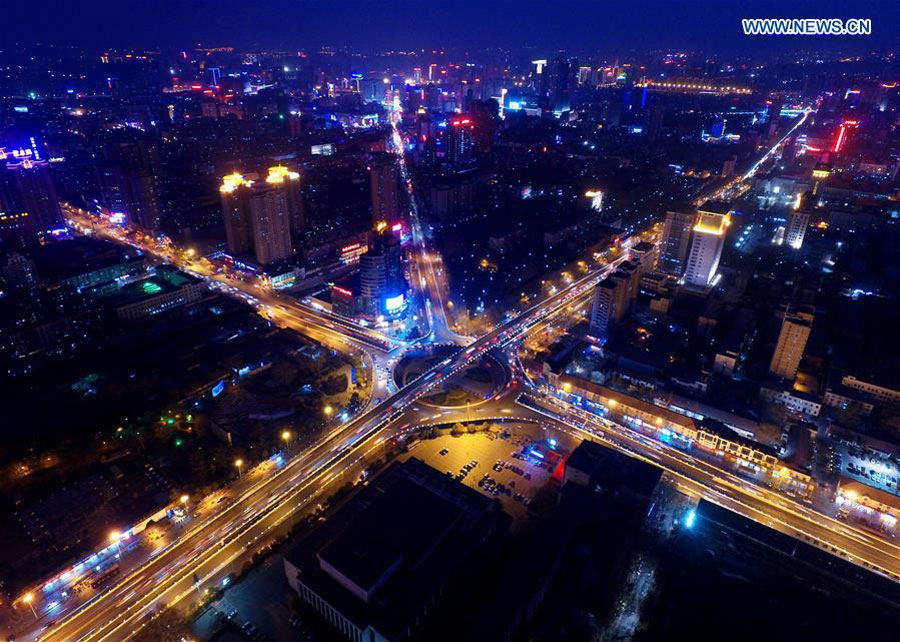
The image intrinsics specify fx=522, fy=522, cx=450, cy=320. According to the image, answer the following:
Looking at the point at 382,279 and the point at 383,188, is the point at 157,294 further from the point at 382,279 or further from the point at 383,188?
the point at 383,188

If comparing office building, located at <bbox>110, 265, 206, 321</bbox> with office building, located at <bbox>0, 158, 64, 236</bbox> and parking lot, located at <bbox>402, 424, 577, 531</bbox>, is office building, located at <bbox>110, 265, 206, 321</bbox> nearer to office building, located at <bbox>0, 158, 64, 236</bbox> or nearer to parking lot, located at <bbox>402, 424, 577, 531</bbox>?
office building, located at <bbox>0, 158, 64, 236</bbox>

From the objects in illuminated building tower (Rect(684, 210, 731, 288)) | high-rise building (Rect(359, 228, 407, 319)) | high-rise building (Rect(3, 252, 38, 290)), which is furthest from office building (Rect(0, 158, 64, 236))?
illuminated building tower (Rect(684, 210, 731, 288))

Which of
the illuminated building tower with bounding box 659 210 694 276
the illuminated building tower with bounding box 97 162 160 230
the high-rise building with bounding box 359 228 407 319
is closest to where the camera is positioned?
the high-rise building with bounding box 359 228 407 319

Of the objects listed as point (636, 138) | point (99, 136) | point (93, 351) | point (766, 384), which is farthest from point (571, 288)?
point (99, 136)

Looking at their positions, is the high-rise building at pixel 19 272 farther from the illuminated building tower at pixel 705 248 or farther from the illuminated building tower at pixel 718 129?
the illuminated building tower at pixel 718 129

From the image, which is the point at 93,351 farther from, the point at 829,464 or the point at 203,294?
the point at 829,464

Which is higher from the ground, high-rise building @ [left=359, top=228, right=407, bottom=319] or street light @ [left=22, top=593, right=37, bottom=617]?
high-rise building @ [left=359, top=228, right=407, bottom=319]

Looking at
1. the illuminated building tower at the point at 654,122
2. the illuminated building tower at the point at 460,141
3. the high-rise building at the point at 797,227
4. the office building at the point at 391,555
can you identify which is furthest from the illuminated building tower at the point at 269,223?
the illuminated building tower at the point at 654,122
